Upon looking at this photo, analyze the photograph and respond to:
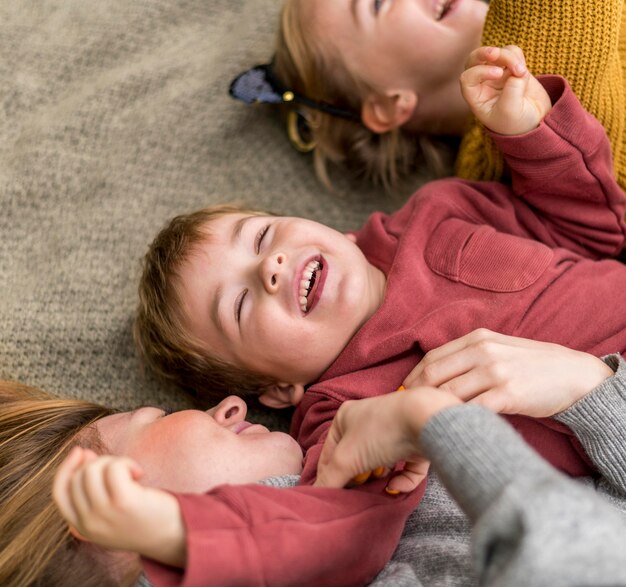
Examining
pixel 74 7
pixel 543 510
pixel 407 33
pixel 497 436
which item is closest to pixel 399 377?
pixel 497 436

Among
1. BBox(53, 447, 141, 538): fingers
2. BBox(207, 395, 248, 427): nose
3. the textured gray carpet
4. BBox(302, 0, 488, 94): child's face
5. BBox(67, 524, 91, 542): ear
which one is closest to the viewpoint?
BBox(53, 447, 141, 538): fingers

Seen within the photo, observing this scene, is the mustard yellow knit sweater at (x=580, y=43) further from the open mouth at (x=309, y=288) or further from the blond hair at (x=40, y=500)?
the blond hair at (x=40, y=500)

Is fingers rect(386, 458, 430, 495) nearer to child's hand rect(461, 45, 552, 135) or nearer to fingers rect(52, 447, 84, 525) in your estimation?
fingers rect(52, 447, 84, 525)

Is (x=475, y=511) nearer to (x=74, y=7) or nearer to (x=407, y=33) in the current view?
(x=407, y=33)

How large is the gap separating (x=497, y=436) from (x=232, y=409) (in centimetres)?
62

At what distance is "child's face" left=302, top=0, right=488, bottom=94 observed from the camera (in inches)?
66.1

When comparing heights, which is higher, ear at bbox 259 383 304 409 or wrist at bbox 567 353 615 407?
wrist at bbox 567 353 615 407

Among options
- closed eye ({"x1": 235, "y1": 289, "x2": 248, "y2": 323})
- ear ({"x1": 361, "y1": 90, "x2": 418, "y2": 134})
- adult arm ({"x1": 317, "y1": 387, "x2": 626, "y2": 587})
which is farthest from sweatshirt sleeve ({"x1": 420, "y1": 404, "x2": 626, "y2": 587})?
ear ({"x1": 361, "y1": 90, "x2": 418, "y2": 134})

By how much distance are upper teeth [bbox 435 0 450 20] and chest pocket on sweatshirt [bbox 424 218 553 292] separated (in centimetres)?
58

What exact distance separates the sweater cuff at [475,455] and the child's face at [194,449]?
0.36 metres

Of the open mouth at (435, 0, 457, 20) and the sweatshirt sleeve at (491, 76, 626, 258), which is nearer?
the sweatshirt sleeve at (491, 76, 626, 258)

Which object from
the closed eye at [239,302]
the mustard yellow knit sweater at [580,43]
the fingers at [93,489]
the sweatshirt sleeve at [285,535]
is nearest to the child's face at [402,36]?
the mustard yellow knit sweater at [580,43]

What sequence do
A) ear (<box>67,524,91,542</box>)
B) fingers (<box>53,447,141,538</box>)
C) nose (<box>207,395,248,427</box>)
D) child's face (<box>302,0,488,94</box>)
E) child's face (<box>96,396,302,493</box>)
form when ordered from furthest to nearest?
child's face (<box>302,0,488,94</box>) → nose (<box>207,395,248,427</box>) → child's face (<box>96,396,302,493</box>) → ear (<box>67,524,91,542</box>) → fingers (<box>53,447,141,538</box>)

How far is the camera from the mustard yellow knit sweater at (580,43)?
4.53 ft
